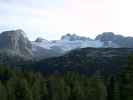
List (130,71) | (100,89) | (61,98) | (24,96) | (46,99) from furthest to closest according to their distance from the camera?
(46,99) < (61,98) < (100,89) < (24,96) < (130,71)

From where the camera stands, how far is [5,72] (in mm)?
127625

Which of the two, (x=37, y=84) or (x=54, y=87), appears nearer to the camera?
(x=37, y=84)

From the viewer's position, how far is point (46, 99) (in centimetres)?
9594

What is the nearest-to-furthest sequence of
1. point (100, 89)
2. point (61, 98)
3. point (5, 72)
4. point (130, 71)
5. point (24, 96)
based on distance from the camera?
point (130, 71) → point (24, 96) → point (100, 89) → point (61, 98) → point (5, 72)

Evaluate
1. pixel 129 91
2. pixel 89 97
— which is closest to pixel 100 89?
pixel 89 97

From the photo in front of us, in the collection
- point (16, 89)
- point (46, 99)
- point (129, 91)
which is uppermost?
point (129, 91)

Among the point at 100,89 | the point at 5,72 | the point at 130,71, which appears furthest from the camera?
the point at 5,72

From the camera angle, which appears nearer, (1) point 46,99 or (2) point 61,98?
(2) point 61,98

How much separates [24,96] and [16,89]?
335cm

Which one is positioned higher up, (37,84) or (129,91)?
(129,91)

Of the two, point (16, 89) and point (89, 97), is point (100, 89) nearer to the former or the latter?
point (89, 97)

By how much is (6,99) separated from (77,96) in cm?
1739

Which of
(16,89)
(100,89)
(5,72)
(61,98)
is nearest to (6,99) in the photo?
(16,89)

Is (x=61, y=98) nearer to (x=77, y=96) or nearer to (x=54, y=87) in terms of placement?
(x=77, y=96)
